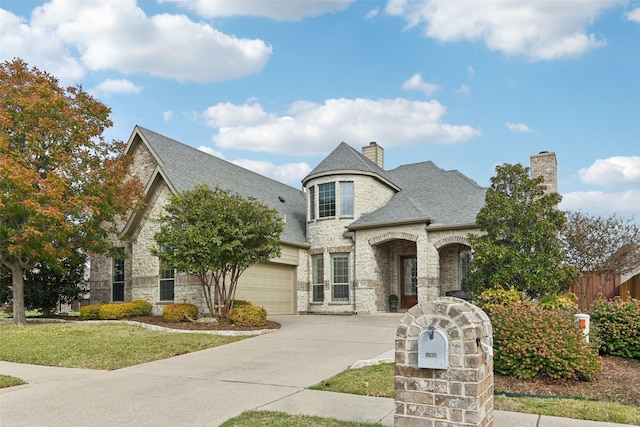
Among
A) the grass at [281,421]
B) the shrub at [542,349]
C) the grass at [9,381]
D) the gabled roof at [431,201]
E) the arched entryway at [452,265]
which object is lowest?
the grass at [9,381]

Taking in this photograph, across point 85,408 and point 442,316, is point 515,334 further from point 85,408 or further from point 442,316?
point 85,408

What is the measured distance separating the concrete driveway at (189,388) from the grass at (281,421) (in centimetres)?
28

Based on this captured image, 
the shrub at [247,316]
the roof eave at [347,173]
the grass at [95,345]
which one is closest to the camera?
the grass at [95,345]

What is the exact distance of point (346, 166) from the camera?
22219 millimetres

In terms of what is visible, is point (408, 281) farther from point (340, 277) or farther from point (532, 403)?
point (532, 403)

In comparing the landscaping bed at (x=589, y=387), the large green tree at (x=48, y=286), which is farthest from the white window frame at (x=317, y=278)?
the landscaping bed at (x=589, y=387)

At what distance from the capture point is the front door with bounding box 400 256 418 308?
73.4 feet

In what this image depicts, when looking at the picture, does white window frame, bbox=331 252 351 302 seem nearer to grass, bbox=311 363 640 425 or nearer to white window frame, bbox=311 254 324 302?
white window frame, bbox=311 254 324 302

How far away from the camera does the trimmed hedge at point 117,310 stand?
57.4ft

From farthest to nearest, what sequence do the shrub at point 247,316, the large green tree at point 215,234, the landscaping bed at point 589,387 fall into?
the shrub at point 247,316
the large green tree at point 215,234
the landscaping bed at point 589,387

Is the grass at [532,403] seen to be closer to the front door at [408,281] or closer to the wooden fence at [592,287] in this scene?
the front door at [408,281]

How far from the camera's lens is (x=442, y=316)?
15.3 ft

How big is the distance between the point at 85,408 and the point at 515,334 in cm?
625

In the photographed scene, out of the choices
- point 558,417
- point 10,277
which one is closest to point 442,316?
point 558,417
